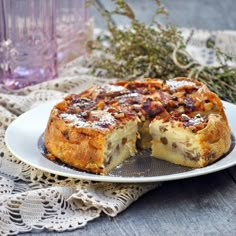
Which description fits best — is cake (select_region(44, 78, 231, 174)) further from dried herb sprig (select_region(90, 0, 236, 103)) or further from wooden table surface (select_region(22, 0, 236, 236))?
dried herb sprig (select_region(90, 0, 236, 103))

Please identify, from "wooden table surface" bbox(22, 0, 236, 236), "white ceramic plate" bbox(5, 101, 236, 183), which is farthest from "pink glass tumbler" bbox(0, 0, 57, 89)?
"wooden table surface" bbox(22, 0, 236, 236)

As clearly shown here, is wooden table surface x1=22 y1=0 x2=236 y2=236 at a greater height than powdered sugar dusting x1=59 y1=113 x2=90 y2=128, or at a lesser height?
lesser

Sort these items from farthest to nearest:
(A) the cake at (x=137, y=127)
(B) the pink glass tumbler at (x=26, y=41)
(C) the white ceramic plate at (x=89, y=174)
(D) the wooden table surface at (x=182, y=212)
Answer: (B) the pink glass tumbler at (x=26, y=41)
(A) the cake at (x=137, y=127)
(C) the white ceramic plate at (x=89, y=174)
(D) the wooden table surface at (x=182, y=212)

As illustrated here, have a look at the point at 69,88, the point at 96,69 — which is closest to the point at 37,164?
the point at 69,88

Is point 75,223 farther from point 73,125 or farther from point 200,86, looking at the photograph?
point 200,86

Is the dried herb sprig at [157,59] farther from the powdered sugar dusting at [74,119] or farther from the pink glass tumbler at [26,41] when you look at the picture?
the powdered sugar dusting at [74,119]

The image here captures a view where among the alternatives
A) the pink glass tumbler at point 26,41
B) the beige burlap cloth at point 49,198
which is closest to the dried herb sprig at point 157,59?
the pink glass tumbler at point 26,41
